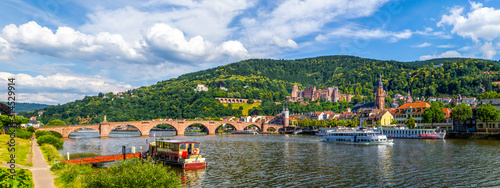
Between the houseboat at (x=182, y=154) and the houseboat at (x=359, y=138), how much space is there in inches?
1892

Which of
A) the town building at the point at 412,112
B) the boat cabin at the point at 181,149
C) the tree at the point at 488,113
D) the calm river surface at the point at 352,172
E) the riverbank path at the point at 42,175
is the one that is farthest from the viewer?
the town building at the point at 412,112

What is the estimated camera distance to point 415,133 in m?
98.9

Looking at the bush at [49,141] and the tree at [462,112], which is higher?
the tree at [462,112]

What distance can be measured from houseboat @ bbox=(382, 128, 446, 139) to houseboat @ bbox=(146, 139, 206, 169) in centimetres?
7144

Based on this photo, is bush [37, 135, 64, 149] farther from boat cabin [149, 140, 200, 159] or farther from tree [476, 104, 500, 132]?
tree [476, 104, 500, 132]

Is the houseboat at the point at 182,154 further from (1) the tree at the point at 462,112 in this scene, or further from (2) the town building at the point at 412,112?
(2) the town building at the point at 412,112

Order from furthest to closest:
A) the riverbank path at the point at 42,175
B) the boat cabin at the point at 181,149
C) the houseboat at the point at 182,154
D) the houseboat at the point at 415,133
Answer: the houseboat at the point at 415,133 → the boat cabin at the point at 181,149 → the houseboat at the point at 182,154 → the riverbank path at the point at 42,175

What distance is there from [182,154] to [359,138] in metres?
51.9

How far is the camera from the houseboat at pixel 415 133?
90938 millimetres

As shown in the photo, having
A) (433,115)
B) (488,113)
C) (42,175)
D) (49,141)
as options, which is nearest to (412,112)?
(433,115)

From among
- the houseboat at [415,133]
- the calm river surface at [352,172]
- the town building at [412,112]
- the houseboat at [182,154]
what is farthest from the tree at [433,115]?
the houseboat at [182,154]

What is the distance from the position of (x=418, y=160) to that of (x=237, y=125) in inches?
4313

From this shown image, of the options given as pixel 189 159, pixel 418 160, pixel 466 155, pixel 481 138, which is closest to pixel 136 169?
pixel 189 159

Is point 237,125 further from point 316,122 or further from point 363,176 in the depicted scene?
point 363,176
